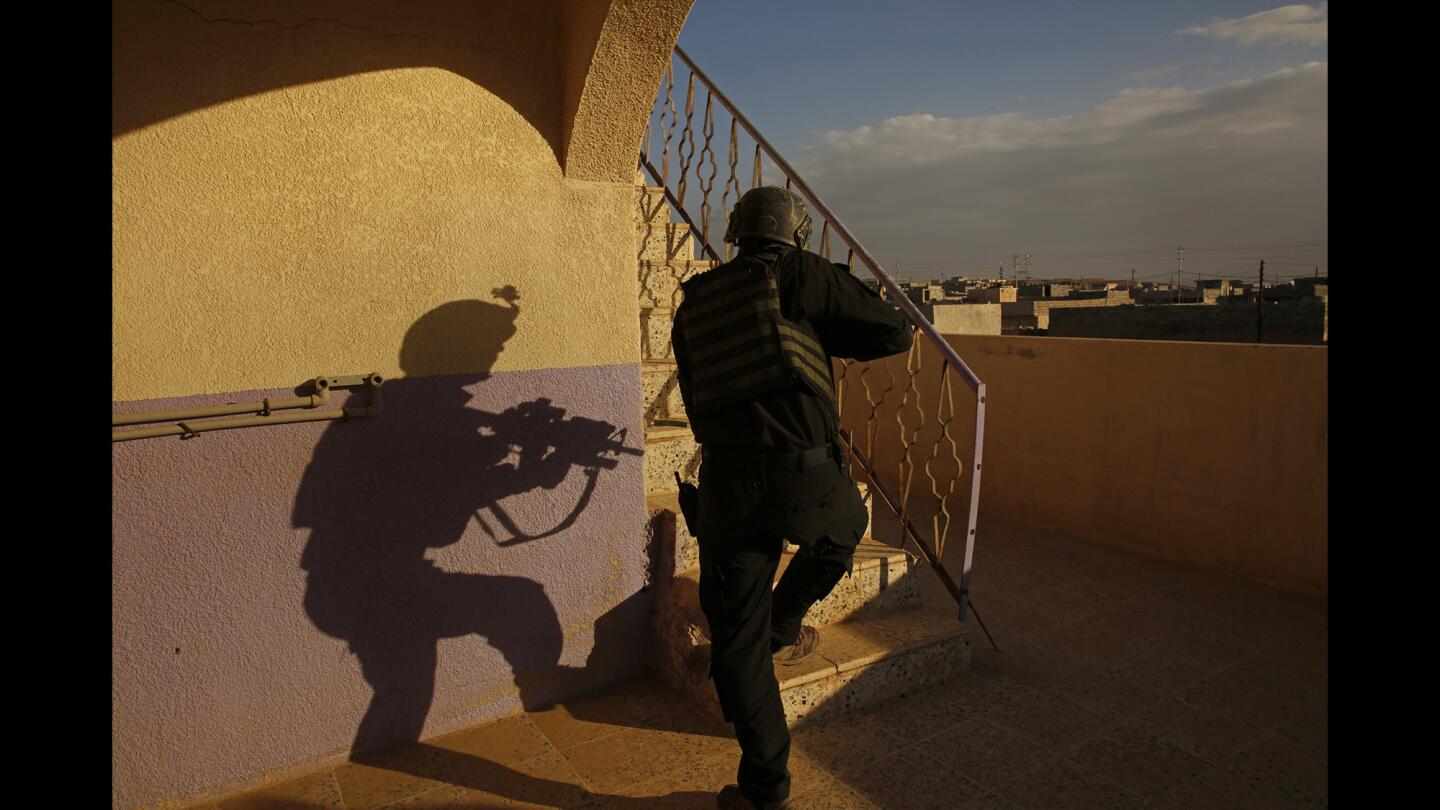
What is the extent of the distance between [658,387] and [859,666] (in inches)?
69.9

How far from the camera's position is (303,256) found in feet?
9.38

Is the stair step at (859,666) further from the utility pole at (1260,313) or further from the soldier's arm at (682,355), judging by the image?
the utility pole at (1260,313)

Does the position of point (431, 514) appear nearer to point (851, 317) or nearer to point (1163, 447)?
point (851, 317)

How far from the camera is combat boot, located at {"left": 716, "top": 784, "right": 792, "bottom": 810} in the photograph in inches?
102

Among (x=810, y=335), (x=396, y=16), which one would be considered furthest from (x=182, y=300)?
(x=810, y=335)

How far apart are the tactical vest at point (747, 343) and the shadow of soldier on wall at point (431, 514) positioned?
0.91 meters

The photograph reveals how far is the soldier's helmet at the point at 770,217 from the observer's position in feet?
8.74

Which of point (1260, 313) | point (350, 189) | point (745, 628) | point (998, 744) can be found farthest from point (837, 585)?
point (1260, 313)

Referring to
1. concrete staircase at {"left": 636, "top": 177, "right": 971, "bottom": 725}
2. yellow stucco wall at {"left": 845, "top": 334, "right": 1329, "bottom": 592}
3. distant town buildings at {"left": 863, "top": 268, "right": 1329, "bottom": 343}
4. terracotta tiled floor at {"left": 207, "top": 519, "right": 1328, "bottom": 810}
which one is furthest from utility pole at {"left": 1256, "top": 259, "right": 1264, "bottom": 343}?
concrete staircase at {"left": 636, "top": 177, "right": 971, "bottom": 725}

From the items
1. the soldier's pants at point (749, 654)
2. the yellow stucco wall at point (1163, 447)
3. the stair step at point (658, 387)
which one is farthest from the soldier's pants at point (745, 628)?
the yellow stucco wall at point (1163, 447)

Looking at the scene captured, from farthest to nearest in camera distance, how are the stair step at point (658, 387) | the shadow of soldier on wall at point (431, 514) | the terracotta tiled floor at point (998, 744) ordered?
the stair step at point (658, 387)
the shadow of soldier on wall at point (431, 514)
the terracotta tiled floor at point (998, 744)
